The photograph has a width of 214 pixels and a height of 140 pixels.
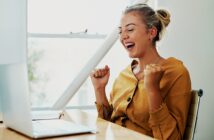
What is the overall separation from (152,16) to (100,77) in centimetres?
43

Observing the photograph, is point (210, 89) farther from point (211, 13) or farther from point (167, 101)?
point (167, 101)

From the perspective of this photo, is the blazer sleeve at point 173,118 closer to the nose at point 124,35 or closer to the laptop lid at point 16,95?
the nose at point 124,35

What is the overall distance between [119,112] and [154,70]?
341 mm

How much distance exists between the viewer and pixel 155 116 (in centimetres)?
138

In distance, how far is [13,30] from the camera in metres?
0.81

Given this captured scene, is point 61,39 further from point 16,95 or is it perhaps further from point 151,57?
point 16,95

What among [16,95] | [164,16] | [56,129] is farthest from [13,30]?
[164,16]

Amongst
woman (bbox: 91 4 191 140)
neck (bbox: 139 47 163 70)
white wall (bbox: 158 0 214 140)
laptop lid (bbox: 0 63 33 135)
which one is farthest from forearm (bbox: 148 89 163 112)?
white wall (bbox: 158 0 214 140)

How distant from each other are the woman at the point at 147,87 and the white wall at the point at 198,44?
0.51 metres

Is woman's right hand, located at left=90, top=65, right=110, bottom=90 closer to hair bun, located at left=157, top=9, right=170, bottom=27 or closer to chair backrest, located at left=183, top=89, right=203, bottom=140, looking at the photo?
hair bun, located at left=157, top=9, right=170, bottom=27

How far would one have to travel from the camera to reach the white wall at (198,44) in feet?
6.86

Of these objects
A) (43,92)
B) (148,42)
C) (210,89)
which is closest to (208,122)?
(210,89)

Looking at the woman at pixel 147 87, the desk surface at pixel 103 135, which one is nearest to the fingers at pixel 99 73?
the woman at pixel 147 87

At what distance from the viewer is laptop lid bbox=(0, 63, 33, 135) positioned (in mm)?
877
